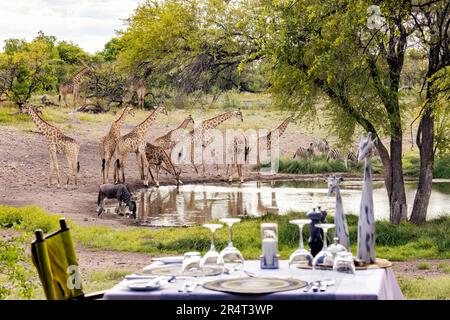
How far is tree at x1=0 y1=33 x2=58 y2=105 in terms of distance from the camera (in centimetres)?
2423

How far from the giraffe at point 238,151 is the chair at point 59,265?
14633mm

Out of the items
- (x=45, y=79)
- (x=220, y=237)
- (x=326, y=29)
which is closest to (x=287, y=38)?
(x=326, y=29)

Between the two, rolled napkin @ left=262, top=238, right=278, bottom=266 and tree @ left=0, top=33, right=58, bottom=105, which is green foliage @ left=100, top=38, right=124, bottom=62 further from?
rolled napkin @ left=262, top=238, right=278, bottom=266

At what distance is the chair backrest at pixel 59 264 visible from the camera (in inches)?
179

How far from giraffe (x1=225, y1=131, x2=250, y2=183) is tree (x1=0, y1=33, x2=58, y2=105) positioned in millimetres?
5590

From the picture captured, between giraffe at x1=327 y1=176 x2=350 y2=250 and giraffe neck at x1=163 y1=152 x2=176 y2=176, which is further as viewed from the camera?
giraffe neck at x1=163 y1=152 x2=176 y2=176

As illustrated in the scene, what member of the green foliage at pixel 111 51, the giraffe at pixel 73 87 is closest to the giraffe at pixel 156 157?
the giraffe at pixel 73 87

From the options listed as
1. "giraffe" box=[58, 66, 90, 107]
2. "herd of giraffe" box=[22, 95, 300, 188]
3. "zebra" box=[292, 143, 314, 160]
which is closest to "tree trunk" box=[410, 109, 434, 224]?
"herd of giraffe" box=[22, 95, 300, 188]

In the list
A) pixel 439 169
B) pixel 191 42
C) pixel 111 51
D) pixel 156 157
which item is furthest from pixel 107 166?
pixel 111 51

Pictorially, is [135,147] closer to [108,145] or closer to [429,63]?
[108,145]

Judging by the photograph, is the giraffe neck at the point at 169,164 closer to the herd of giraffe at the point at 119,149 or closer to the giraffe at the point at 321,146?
the herd of giraffe at the point at 119,149

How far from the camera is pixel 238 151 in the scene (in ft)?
67.3

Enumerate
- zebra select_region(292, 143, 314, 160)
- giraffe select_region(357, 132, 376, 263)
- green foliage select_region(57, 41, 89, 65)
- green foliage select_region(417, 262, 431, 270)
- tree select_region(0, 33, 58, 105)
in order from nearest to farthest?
1. giraffe select_region(357, 132, 376, 263)
2. green foliage select_region(417, 262, 431, 270)
3. zebra select_region(292, 143, 314, 160)
4. tree select_region(0, 33, 58, 105)
5. green foliage select_region(57, 41, 89, 65)

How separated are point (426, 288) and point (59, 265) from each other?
4167 mm
